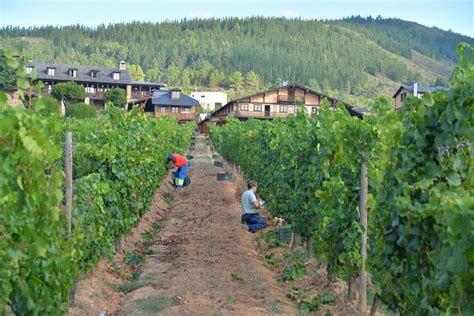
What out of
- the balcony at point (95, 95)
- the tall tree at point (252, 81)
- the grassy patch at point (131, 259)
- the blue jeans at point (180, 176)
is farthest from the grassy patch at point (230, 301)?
the tall tree at point (252, 81)

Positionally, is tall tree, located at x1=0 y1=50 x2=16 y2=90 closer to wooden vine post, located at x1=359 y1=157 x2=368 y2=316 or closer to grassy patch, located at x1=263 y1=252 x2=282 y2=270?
wooden vine post, located at x1=359 y1=157 x2=368 y2=316

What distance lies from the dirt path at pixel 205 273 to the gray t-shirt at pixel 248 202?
63cm

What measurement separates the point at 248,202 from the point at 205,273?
3.23 m

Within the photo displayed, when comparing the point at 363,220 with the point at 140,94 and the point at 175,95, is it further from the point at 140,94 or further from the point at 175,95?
the point at 140,94

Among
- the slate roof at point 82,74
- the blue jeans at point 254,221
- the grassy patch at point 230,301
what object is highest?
the slate roof at point 82,74

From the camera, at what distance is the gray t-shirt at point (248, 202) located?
1323cm

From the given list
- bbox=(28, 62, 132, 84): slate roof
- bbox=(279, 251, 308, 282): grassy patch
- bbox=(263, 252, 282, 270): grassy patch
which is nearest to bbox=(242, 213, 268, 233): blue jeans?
bbox=(263, 252, 282, 270): grassy patch

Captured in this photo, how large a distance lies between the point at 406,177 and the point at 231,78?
15861cm

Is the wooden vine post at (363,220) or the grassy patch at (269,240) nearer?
the wooden vine post at (363,220)

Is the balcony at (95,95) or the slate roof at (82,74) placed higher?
the slate roof at (82,74)

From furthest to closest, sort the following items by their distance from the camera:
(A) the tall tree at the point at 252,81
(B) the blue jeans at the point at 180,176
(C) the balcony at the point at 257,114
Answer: (A) the tall tree at the point at 252,81 → (C) the balcony at the point at 257,114 → (B) the blue jeans at the point at 180,176

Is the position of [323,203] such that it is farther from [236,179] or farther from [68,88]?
[68,88]

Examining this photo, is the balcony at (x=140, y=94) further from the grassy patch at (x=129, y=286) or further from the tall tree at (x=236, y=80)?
the grassy patch at (x=129, y=286)

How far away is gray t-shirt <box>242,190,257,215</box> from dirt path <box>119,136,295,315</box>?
63 cm
